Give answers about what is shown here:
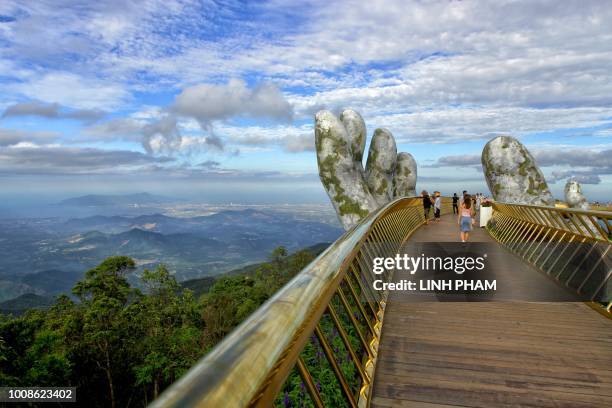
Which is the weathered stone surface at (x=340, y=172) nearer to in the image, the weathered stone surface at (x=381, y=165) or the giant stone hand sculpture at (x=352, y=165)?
the giant stone hand sculpture at (x=352, y=165)

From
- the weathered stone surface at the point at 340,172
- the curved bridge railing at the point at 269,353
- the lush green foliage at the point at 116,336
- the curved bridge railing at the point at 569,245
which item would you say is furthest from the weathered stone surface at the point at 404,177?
the curved bridge railing at the point at 269,353

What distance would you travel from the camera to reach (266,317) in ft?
5.00

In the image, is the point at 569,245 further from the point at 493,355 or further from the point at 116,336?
the point at 116,336

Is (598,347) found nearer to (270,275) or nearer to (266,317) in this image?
(266,317)

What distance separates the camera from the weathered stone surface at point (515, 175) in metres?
39.1

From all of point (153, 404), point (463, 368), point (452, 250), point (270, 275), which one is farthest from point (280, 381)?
point (270, 275)

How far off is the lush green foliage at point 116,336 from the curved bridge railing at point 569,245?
37.2ft

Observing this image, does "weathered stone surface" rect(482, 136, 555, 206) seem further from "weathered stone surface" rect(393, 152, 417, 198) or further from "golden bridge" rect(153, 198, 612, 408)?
"golden bridge" rect(153, 198, 612, 408)

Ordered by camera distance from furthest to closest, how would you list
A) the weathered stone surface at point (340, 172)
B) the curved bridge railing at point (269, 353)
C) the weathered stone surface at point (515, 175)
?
1. the weathered stone surface at point (340, 172)
2. the weathered stone surface at point (515, 175)
3. the curved bridge railing at point (269, 353)

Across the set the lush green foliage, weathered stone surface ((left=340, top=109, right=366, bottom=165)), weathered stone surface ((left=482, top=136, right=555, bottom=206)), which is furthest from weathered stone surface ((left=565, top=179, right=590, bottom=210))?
the lush green foliage

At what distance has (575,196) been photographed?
4428cm

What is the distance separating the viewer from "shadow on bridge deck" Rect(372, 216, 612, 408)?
341 cm

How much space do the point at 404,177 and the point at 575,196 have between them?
58.7ft

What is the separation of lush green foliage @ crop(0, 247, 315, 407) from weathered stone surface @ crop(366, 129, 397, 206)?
1836 centimetres
